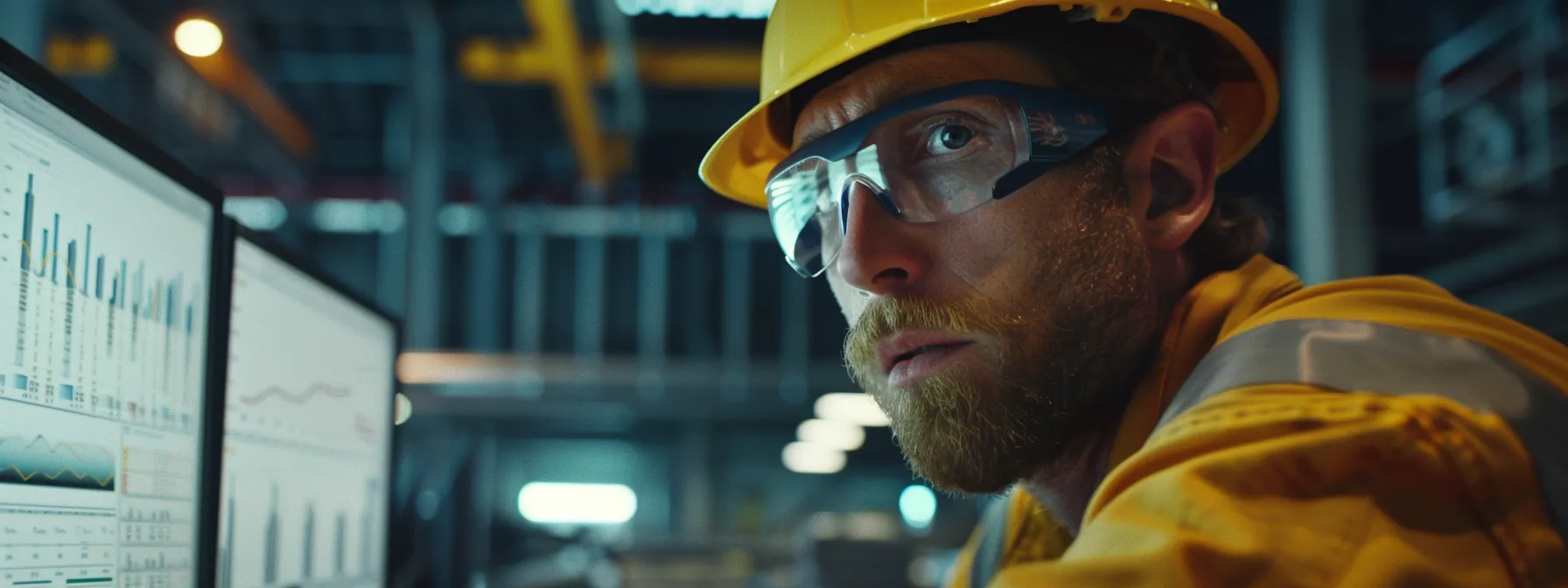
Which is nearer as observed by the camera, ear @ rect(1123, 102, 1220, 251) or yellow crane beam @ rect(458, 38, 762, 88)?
ear @ rect(1123, 102, 1220, 251)

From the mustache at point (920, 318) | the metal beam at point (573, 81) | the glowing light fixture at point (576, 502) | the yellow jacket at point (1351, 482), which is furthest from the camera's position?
the glowing light fixture at point (576, 502)

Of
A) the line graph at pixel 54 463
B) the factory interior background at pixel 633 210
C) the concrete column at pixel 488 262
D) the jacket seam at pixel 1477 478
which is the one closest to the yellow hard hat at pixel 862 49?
the jacket seam at pixel 1477 478

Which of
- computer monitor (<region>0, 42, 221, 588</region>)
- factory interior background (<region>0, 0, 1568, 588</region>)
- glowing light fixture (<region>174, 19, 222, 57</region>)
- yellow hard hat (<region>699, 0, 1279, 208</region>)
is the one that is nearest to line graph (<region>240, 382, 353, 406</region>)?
computer monitor (<region>0, 42, 221, 588</region>)

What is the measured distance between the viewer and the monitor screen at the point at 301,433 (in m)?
1.36

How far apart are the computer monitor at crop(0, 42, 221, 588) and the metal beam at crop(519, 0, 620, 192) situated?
183 inches

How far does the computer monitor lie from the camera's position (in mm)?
935

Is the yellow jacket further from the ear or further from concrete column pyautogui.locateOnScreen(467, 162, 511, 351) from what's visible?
concrete column pyautogui.locateOnScreen(467, 162, 511, 351)

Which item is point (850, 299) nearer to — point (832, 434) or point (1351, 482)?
point (1351, 482)

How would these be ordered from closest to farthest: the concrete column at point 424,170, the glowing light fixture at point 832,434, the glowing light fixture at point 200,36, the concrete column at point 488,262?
the glowing light fixture at point 200,36, the concrete column at point 424,170, the concrete column at point 488,262, the glowing light fixture at point 832,434

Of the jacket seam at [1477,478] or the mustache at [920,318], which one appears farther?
the mustache at [920,318]

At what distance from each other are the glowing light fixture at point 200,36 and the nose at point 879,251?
15.1ft

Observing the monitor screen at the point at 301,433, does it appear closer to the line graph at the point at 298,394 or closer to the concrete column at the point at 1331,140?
the line graph at the point at 298,394

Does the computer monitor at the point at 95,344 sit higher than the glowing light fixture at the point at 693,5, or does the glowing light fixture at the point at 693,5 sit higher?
the glowing light fixture at the point at 693,5

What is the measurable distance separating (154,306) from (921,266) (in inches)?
28.4
